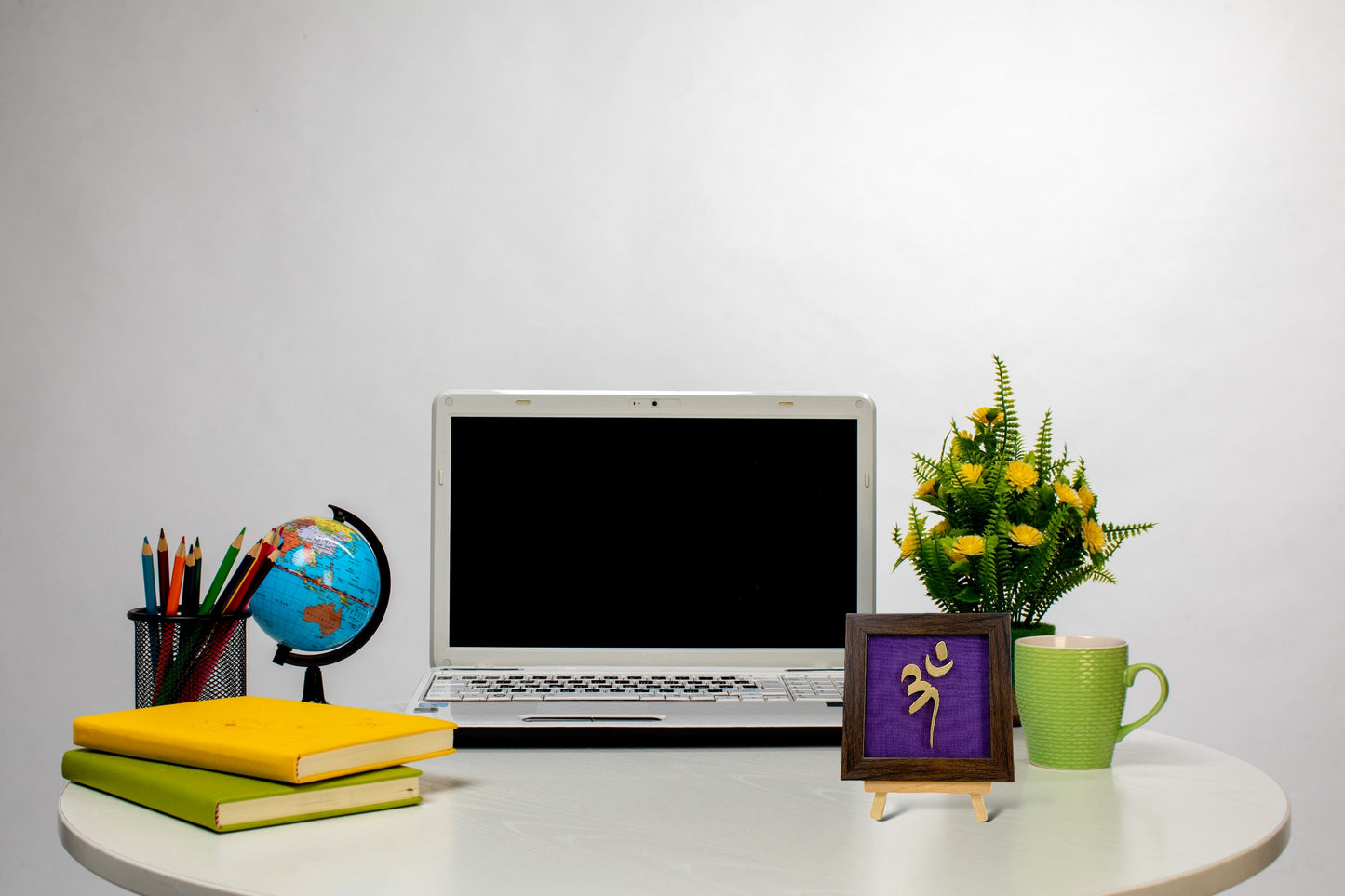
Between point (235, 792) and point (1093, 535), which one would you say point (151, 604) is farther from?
point (1093, 535)

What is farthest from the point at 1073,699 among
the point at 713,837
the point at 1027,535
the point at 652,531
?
the point at 652,531

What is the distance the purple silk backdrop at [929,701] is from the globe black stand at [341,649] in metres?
0.64

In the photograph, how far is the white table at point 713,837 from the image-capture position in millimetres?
600

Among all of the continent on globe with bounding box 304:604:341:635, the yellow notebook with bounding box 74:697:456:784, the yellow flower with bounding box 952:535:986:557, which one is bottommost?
the yellow notebook with bounding box 74:697:456:784

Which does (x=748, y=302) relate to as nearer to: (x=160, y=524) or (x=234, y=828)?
(x=160, y=524)

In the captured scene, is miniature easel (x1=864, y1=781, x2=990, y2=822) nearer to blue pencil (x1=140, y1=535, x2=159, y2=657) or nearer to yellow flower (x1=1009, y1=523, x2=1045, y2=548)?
yellow flower (x1=1009, y1=523, x2=1045, y2=548)

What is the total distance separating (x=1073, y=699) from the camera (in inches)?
34.4

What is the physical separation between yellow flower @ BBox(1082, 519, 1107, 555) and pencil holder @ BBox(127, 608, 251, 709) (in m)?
0.83

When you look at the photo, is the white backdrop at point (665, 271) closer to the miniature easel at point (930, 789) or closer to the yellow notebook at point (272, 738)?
the yellow notebook at point (272, 738)

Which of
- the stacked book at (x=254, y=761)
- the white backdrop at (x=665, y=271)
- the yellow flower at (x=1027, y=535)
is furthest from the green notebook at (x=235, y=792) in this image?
the white backdrop at (x=665, y=271)

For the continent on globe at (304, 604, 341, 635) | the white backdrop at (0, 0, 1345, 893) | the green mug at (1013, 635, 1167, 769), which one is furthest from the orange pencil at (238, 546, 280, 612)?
the white backdrop at (0, 0, 1345, 893)

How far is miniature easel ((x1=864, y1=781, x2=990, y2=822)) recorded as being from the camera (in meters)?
0.72

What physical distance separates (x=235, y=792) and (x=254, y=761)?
0.03 metres

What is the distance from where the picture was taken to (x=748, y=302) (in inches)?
78.6
